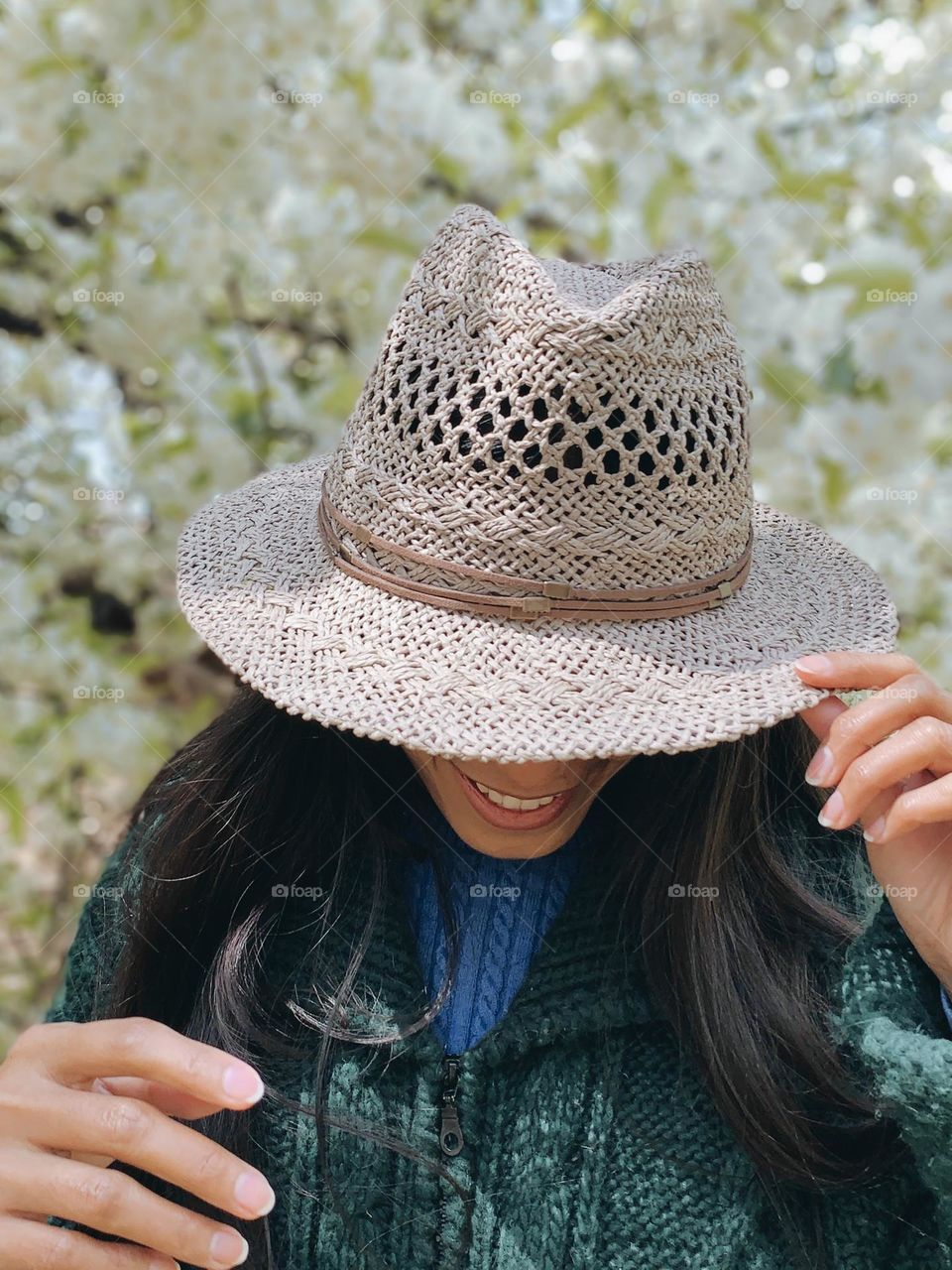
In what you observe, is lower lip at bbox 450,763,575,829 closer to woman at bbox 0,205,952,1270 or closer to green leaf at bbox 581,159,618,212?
woman at bbox 0,205,952,1270

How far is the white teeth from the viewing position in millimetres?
1058

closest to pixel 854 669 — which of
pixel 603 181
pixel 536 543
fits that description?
pixel 536 543

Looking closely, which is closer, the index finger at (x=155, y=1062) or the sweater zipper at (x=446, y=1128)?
the index finger at (x=155, y=1062)

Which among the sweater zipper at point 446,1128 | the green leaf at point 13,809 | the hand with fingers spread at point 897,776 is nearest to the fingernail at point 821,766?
the hand with fingers spread at point 897,776

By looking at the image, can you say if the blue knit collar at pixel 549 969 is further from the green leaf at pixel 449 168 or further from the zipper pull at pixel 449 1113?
the green leaf at pixel 449 168

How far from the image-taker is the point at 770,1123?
3.36ft

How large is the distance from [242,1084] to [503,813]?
0.32 metres

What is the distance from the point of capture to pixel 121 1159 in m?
0.88

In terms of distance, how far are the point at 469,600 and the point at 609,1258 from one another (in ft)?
1.86

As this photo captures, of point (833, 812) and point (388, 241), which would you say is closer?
point (833, 812)

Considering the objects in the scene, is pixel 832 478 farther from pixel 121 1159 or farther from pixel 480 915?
pixel 121 1159

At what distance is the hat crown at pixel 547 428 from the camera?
913mm

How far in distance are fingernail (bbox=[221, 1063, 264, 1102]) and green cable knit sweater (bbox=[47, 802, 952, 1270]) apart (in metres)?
0.25

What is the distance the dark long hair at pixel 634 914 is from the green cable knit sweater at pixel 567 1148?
0.8 inches
